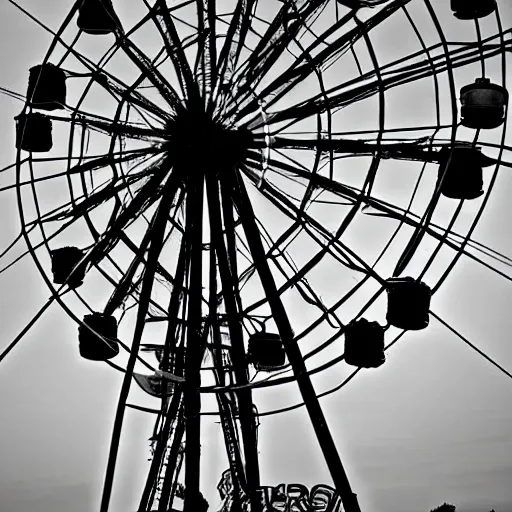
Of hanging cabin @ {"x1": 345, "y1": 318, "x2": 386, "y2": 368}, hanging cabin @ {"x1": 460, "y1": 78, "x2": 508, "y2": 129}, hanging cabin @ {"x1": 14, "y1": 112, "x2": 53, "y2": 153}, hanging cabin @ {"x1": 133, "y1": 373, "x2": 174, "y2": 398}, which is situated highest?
hanging cabin @ {"x1": 14, "y1": 112, "x2": 53, "y2": 153}

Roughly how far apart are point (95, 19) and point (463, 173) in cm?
455

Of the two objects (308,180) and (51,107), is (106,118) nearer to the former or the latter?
(51,107)

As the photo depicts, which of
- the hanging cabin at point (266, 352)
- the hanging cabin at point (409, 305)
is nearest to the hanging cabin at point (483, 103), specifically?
the hanging cabin at point (409, 305)

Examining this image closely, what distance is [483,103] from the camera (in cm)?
1516

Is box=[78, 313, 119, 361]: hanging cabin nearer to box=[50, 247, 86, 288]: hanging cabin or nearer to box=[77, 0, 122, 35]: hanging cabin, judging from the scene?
box=[50, 247, 86, 288]: hanging cabin

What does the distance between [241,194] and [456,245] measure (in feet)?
9.05

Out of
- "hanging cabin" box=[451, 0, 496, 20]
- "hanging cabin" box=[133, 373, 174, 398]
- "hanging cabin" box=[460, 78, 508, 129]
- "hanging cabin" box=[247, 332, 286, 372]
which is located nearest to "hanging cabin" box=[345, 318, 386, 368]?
"hanging cabin" box=[247, 332, 286, 372]

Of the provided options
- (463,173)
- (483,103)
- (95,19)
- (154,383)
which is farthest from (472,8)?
(154,383)

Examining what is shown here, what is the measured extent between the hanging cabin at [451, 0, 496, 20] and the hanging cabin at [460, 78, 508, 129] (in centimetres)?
82

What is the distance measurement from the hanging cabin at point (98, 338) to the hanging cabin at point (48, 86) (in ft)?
8.09

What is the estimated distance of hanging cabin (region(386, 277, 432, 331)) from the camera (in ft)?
49.3

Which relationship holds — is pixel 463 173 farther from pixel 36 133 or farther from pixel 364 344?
pixel 36 133

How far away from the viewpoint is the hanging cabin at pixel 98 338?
15.4 m

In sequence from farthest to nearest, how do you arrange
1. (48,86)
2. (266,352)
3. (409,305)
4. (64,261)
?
1. (64,261)
2. (266,352)
3. (48,86)
4. (409,305)
